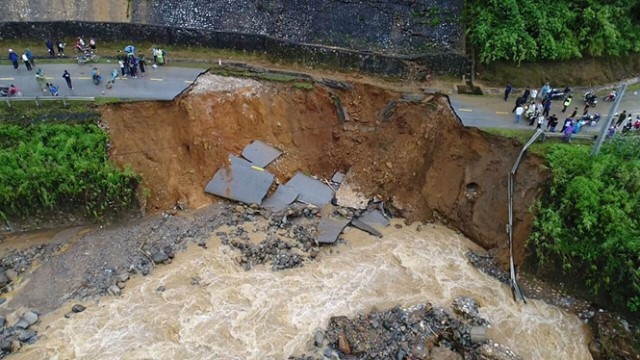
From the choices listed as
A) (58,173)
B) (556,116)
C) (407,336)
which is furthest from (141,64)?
(556,116)

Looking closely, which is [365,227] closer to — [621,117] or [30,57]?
[621,117]

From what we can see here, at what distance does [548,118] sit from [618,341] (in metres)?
10.5

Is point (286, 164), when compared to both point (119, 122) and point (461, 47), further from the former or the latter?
point (461, 47)

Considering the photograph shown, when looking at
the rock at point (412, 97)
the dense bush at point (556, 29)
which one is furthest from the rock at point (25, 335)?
the dense bush at point (556, 29)

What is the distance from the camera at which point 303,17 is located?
28656 millimetres

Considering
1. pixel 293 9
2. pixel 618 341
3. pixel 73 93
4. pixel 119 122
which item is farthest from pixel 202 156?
pixel 618 341

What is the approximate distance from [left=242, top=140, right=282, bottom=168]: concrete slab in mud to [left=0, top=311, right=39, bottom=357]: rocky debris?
11717 mm

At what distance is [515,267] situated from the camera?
21219 mm

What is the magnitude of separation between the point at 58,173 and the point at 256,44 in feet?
41.2

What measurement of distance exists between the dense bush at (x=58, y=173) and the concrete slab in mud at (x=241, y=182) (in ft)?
13.0

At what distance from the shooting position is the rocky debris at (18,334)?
17.5 m

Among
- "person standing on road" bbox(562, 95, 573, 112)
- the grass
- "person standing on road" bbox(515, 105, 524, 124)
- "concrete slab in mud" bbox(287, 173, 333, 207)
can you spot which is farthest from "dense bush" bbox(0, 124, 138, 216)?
"person standing on road" bbox(562, 95, 573, 112)

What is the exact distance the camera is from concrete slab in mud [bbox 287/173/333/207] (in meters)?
24.7

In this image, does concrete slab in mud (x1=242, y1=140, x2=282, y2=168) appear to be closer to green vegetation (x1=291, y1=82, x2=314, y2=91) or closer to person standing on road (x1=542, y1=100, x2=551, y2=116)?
green vegetation (x1=291, y1=82, x2=314, y2=91)
